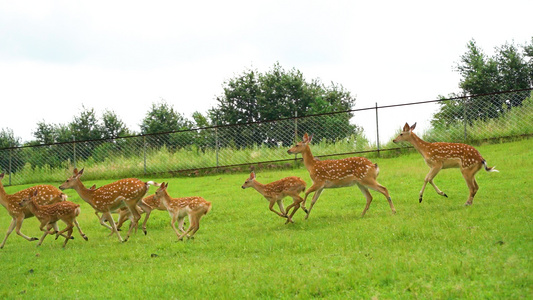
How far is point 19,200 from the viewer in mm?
13258

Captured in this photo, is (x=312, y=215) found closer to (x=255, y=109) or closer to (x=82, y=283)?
(x=82, y=283)

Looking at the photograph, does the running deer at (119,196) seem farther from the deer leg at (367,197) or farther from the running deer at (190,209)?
the deer leg at (367,197)

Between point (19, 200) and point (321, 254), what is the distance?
7.96 metres

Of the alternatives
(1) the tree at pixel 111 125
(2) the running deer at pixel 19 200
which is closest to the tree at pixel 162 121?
(1) the tree at pixel 111 125

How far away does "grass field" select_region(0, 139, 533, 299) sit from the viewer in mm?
6926

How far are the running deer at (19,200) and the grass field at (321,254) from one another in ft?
1.42

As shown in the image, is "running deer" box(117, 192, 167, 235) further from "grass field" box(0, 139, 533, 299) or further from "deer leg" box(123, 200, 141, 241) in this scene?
"grass field" box(0, 139, 533, 299)

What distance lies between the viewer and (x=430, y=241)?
28.2 feet

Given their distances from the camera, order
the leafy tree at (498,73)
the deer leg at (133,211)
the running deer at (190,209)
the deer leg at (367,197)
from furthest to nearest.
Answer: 1. the leafy tree at (498,73)
2. the deer leg at (133,211)
3. the deer leg at (367,197)
4. the running deer at (190,209)

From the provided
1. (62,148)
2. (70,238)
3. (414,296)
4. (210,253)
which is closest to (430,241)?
(414,296)

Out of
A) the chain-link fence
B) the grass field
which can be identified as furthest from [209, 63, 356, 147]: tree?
the grass field

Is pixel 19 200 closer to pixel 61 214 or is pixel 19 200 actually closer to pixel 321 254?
pixel 61 214

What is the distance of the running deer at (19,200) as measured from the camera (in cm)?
1297

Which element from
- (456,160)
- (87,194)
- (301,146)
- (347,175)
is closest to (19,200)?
(87,194)
